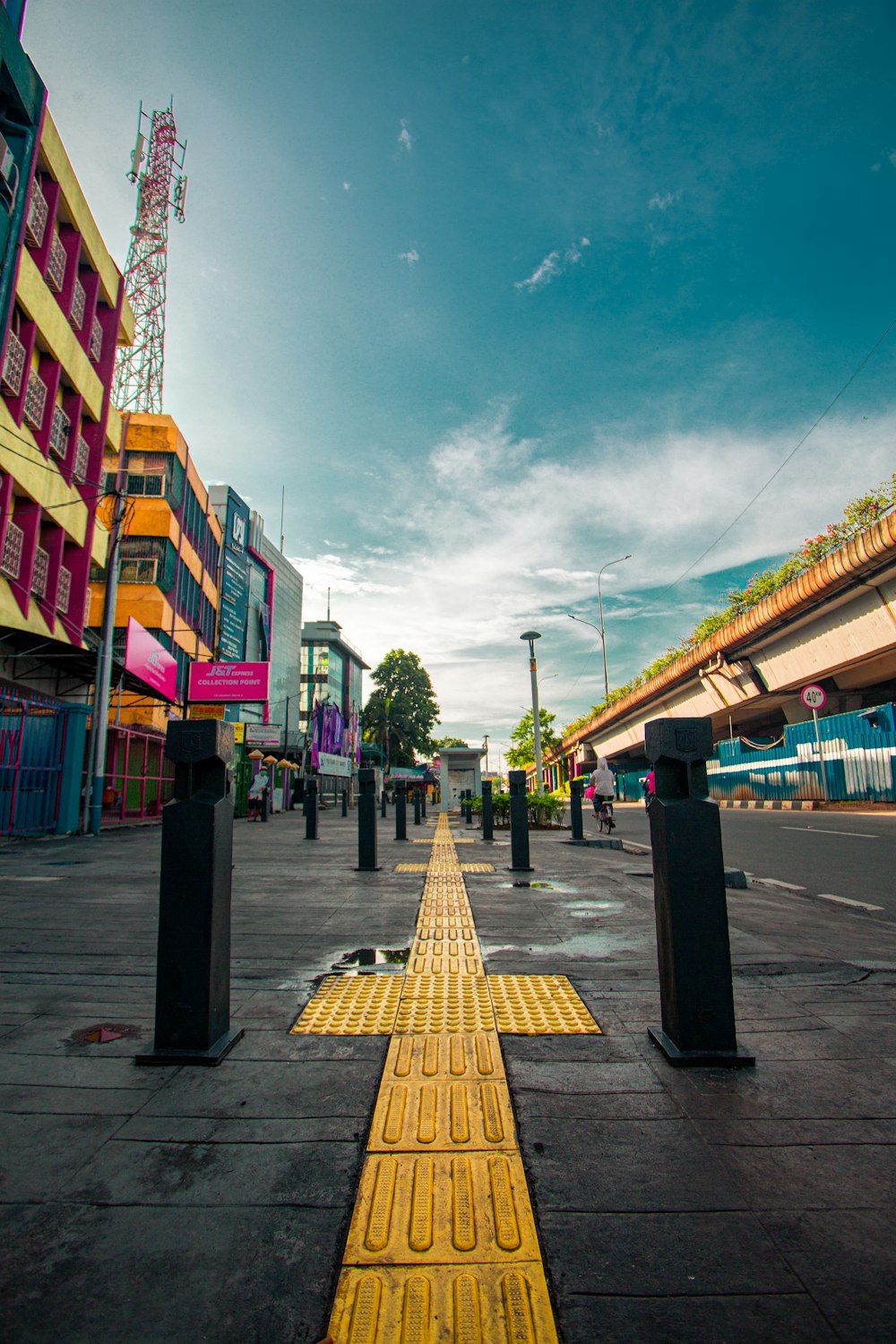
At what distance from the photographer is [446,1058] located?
2.63 m

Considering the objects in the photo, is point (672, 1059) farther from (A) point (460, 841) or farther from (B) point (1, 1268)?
(A) point (460, 841)

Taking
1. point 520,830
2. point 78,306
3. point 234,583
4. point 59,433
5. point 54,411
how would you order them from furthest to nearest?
point 234,583
point 78,306
point 59,433
point 54,411
point 520,830

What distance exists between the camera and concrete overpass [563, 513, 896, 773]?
20.8 m

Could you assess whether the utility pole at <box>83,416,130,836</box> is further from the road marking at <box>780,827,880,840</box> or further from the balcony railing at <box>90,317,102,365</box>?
the road marking at <box>780,827,880,840</box>

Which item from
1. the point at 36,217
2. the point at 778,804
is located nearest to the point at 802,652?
the point at 778,804

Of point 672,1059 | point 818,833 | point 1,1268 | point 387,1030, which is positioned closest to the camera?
point 1,1268

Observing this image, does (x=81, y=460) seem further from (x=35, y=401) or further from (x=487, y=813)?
(x=487, y=813)

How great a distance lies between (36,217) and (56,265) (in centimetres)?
158

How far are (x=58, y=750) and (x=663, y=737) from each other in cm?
1492

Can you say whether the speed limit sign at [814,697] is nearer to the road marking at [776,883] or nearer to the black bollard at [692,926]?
the road marking at [776,883]

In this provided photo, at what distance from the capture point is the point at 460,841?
14383 mm

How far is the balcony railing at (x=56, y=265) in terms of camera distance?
1825 centimetres

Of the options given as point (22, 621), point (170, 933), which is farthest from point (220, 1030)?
point (22, 621)

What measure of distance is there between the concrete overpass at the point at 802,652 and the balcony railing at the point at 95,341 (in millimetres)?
19961
